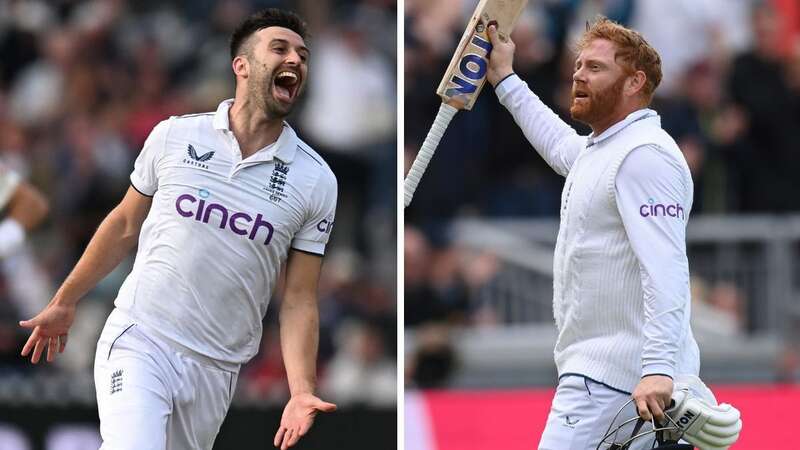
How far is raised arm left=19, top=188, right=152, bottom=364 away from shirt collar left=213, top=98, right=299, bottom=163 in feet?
1.55

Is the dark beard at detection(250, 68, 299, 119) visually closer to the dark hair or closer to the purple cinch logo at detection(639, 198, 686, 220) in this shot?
the dark hair

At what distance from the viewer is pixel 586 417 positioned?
622 cm

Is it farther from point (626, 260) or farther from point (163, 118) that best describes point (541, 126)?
point (163, 118)

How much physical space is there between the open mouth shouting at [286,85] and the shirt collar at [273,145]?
22 cm

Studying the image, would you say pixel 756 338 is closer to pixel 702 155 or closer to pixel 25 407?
pixel 702 155

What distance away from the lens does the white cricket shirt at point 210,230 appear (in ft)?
22.6

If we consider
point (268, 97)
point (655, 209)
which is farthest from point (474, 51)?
point (655, 209)

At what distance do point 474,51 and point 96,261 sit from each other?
6.28ft

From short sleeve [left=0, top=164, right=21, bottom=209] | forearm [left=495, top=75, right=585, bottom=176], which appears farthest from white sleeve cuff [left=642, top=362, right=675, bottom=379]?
short sleeve [left=0, top=164, right=21, bottom=209]

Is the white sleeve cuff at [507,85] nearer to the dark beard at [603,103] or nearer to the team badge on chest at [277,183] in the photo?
the dark beard at [603,103]

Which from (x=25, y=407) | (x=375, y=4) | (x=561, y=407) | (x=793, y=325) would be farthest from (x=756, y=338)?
(x=561, y=407)

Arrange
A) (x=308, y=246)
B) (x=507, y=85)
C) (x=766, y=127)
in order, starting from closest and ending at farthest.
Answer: (x=507, y=85)
(x=308, y=246)
(x=766, y=127)

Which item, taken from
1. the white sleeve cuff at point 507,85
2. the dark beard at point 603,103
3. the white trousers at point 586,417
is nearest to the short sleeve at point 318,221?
the white sleeve cuff at point 507,85

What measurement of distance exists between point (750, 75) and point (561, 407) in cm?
807
